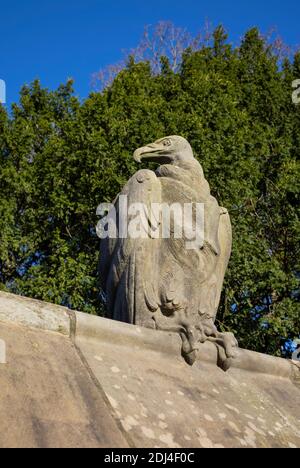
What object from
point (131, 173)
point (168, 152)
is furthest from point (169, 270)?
point (131, 173)

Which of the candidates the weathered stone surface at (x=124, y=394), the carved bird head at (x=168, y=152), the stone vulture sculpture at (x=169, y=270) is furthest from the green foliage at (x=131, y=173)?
the weathered stone surface at (x=124, y=394)

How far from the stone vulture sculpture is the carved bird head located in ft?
1.46

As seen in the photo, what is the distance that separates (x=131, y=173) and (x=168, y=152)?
308 inches

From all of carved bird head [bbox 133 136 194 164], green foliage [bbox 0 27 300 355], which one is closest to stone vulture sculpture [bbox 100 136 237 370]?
carved bird head [bbox 133 136 194 164]

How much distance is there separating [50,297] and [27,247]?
214 centimetres

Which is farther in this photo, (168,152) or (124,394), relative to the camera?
(168,152)

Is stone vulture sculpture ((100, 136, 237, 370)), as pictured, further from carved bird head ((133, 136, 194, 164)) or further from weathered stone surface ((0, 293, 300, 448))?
carved bird head ((133, 136, 194, 164))

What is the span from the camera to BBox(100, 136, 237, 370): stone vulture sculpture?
4641 mm

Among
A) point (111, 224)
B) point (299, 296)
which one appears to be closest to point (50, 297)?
point (299, 296)

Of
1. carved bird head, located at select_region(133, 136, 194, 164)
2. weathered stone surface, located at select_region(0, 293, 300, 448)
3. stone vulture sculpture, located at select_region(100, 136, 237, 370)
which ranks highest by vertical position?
carved bird head, located at select_region(133, 136, 194, 164)

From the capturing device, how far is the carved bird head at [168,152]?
19.2ft

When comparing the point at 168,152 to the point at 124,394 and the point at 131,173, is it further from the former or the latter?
the point at 131,173

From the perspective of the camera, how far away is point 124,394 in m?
3.44

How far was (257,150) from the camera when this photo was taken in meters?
15.4
